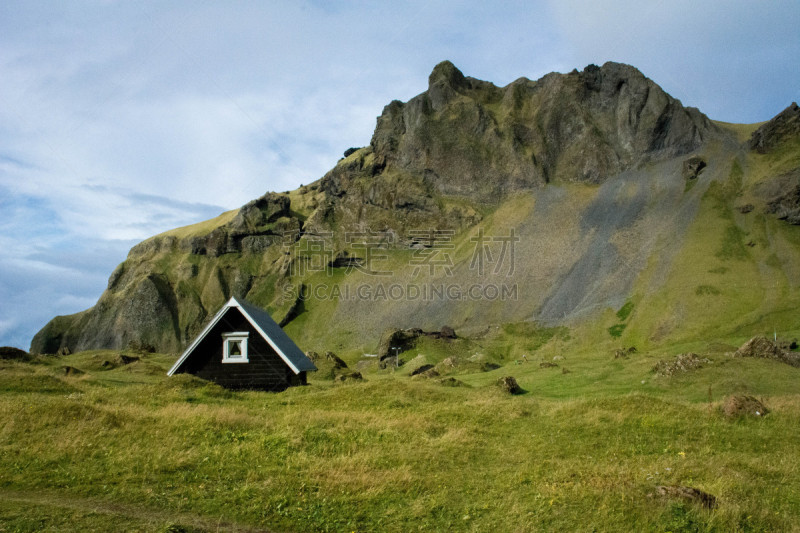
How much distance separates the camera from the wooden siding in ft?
109

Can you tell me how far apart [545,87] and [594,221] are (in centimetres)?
5585

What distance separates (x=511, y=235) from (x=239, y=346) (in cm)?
9395

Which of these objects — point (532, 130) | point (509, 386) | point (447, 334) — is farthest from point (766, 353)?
point (532, 130)

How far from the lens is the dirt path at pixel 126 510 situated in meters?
9.95

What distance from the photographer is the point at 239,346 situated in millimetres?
33875

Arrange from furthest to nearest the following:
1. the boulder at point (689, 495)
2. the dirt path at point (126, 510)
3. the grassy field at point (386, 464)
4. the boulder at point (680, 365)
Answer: the boulder at point (680, 365) → the boulder at point (689, 495) → the grassy field at point (386, 464) → the dirt path at point (126, 510)

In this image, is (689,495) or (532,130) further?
(532,130)

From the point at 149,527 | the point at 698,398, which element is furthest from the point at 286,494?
the point at 698,398

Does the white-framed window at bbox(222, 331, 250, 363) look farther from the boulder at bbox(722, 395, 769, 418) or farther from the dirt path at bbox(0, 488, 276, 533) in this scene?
the boulder at bbox(722, 395, 769, 418)

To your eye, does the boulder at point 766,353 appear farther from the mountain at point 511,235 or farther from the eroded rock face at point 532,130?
the eroded rock face at point 532,130

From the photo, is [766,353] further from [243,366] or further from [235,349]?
[235,349]

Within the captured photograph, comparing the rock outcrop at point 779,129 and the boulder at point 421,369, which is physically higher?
the rock outcrop at point 779,129

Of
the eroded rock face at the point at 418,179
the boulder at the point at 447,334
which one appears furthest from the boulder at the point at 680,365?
the eroded rock face at the point at 418,179

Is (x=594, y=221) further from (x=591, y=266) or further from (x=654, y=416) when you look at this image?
(x=654, y=416)
